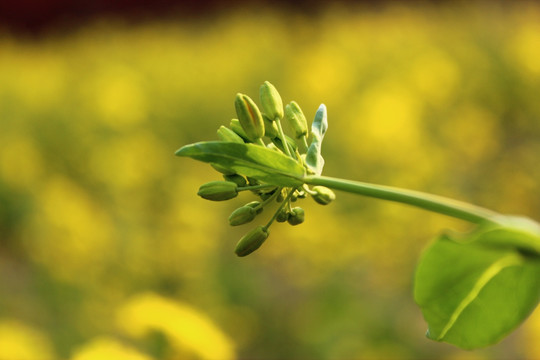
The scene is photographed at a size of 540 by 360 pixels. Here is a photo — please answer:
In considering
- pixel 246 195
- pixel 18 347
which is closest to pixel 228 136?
pixel 18 347

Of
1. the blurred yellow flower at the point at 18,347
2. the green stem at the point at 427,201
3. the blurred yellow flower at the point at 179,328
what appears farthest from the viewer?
the blurred yellow flower at the point at 18,347

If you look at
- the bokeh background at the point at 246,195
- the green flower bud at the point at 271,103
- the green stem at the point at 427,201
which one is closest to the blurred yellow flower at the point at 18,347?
the bokeh background at the point at 246,195

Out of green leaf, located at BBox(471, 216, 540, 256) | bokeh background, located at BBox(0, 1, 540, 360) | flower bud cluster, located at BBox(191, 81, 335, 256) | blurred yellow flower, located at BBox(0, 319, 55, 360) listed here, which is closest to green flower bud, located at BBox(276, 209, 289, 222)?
flower bud cluster, located at BBox(191, 81, 335, 256)

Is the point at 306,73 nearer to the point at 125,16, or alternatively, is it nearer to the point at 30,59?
the point at 30,59

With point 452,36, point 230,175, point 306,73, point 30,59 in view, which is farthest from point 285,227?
point 30,59

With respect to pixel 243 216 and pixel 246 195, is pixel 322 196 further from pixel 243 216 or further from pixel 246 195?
pixel 246 195

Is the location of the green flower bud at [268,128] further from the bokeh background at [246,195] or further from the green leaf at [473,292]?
the bokeh background at [246,195]

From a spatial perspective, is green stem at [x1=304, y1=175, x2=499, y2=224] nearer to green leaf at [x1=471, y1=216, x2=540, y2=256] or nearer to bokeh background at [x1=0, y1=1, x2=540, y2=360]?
green leaf at [x1=471, y1=216, x2=540, y2=256]
